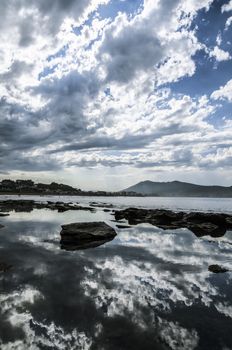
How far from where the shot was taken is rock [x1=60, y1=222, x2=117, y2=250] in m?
19.6

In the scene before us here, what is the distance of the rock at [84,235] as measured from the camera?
1964 cm

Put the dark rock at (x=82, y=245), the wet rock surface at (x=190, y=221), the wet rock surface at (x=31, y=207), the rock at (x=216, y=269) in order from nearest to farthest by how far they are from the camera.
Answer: the rock at (x=216, y=269), the dark rock at (x=82, y=245), the wet rock surface at (x=190, y=221), the wet rock surface at (x=31, y=207)

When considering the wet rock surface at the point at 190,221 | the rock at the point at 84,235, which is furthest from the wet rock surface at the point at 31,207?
the rock at the point at 84,235

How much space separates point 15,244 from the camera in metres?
18.4

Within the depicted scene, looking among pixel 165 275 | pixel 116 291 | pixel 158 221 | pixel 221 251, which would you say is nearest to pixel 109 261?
pixel 165 275

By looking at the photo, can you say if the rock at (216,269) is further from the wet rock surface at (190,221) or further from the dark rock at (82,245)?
the wet rock surface at (190,221)

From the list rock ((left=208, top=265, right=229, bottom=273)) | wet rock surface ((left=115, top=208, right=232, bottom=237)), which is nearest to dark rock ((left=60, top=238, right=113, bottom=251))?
rock ((left=208, top=265, right=229, bottom=273))

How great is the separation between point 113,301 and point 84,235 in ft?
40.0

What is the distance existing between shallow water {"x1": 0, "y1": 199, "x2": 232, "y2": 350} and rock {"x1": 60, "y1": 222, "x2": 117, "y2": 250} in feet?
8.72

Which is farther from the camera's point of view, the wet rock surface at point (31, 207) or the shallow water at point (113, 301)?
the wet rock surface at point (31, 207)

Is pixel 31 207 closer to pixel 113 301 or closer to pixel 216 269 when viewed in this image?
pixel 216 269

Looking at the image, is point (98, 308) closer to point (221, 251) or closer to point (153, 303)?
point (153, 303)

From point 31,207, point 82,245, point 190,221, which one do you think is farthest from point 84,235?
point 31,207

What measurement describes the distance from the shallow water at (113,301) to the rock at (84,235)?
8.72 feet
